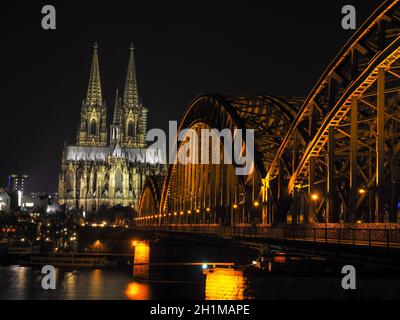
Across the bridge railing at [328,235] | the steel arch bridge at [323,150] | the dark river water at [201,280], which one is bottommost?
the dark river water at [201,280]

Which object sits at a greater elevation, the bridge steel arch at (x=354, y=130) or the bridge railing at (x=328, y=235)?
the bridge steel arch at (x=354, y=130)

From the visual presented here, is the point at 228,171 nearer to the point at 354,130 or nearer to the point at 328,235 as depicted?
the point at 354,130

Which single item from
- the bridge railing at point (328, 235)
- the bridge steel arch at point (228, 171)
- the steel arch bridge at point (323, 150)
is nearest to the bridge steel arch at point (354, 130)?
the steel arch bridge at point (323, 150)

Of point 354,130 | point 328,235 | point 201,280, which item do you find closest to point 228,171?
point 201,280

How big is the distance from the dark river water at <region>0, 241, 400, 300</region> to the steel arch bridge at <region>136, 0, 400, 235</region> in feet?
11.1

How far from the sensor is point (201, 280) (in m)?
88.6

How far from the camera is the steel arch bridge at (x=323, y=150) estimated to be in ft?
149

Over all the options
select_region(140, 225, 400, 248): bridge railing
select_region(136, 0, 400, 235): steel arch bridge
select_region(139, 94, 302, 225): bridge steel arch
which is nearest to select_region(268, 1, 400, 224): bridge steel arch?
select_region(136, 0, 400, 235): steel arch bridge

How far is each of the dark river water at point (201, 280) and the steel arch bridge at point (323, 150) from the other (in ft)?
11.1

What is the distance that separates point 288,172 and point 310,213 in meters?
8.57

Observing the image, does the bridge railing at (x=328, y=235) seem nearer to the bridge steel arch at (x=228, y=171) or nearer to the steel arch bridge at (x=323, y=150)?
the steel arch bridge at (x=323, y=150)

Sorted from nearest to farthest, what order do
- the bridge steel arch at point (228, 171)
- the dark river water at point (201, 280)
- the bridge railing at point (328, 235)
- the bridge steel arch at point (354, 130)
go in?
the bridge railing at point (328, 235) < the dark river water at point (201, 280) < the bridge steel arch at point (354, 130) < the bridge steel arch at point (228, 171)
